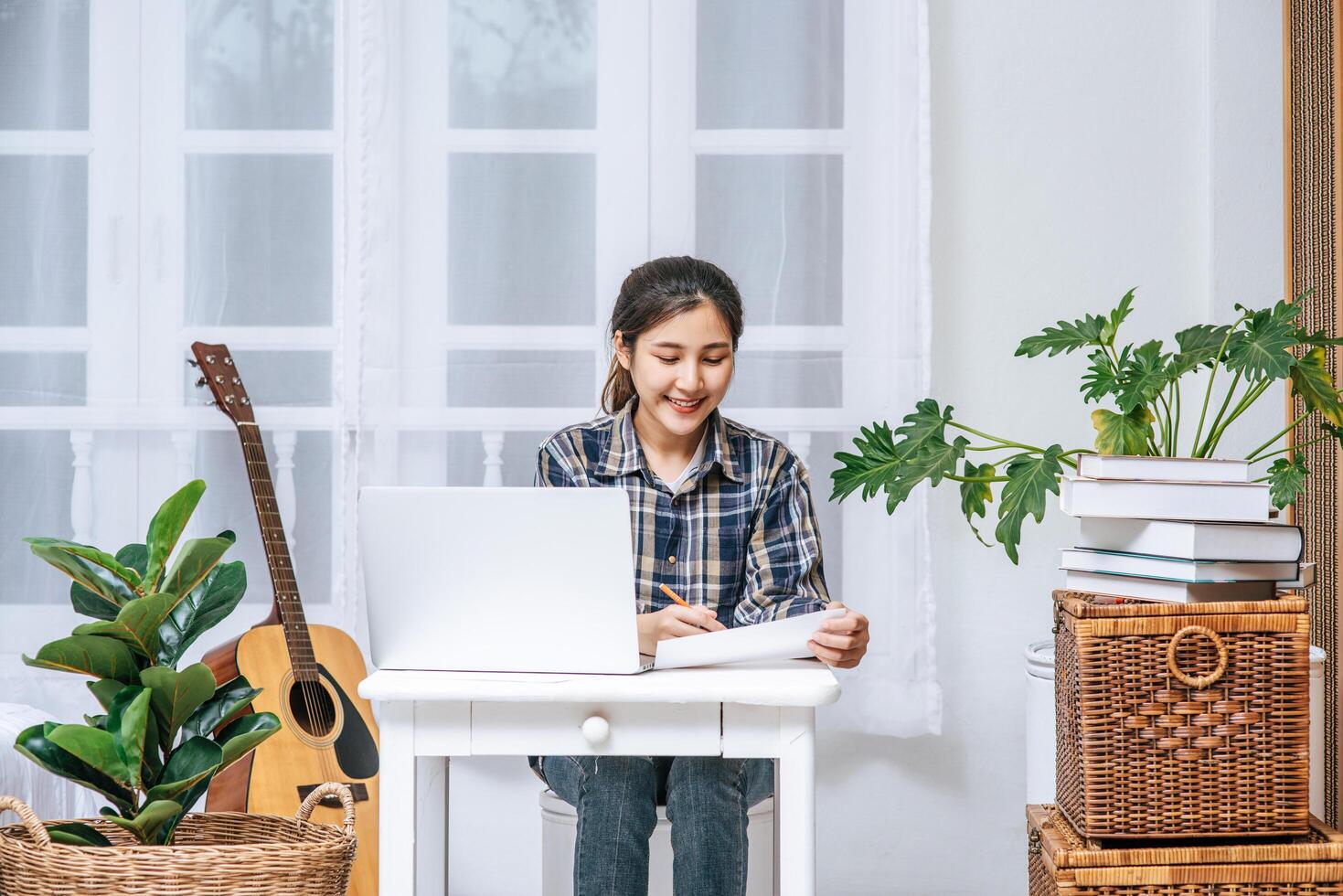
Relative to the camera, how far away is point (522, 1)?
2320 millimetres

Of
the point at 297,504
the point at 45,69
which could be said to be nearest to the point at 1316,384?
the point at 297,504

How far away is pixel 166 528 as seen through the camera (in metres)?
1.29

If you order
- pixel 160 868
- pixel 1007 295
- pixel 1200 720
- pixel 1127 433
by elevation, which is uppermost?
pixel 1007 295

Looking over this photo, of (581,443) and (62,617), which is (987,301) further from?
(62,617)

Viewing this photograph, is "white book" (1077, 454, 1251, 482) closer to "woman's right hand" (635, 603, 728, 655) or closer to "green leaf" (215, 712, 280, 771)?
"woman's right hand" (635, 603, 728, 655)

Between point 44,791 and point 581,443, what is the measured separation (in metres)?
0.99

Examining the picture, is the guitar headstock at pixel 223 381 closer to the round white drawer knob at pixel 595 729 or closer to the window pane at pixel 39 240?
the window pane at pixel 39 240

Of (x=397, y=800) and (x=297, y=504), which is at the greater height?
(x=297, y=504)

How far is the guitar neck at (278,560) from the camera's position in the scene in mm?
2074

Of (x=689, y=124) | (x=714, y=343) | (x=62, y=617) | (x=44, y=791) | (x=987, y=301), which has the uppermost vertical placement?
(x=689, y=124)

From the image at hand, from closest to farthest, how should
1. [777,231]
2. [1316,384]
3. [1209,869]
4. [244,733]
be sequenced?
[244,733] < [1209,869] < [1316,384] < [777,231]

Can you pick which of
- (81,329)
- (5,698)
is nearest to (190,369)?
(81,329)

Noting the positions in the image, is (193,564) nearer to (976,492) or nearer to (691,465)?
(691,465)

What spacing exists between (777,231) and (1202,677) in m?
1.20
